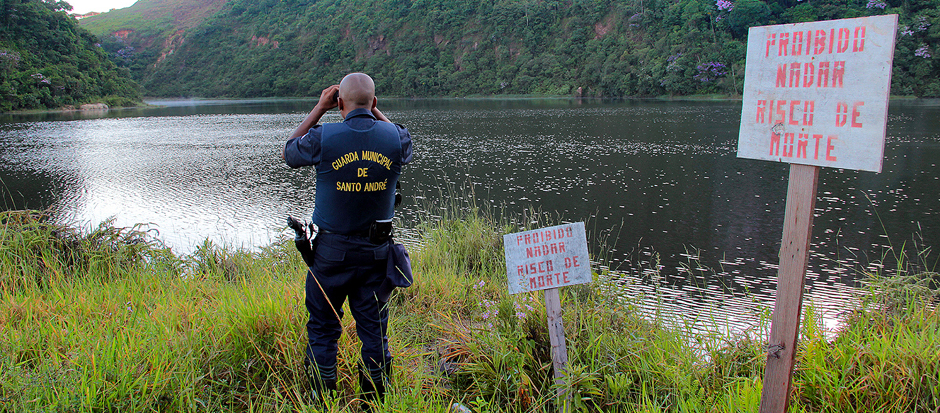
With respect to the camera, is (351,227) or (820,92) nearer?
(820,92)

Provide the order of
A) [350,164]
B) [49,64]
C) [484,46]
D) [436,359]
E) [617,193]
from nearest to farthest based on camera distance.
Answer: [350,164], [436,359], [617,193], [49,64], [484,46]

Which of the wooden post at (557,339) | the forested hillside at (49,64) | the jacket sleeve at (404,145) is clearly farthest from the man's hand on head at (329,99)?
the forested hillside at (49,64)

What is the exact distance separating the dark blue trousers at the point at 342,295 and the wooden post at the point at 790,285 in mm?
1534

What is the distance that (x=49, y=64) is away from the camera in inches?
2020

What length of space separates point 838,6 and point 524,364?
52.4 meters

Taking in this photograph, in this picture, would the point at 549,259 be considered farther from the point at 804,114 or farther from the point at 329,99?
the point at 329,99

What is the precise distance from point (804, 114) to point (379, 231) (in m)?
1.67

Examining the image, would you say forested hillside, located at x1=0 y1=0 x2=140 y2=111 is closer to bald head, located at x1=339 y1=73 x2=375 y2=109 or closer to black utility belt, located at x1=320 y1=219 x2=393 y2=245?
bald head, located at x1=339 y1=73 x2=375 y2=109

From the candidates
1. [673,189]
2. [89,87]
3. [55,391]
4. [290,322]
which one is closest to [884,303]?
[290,322]

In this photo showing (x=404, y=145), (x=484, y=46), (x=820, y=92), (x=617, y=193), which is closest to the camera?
(x=820, y=92)

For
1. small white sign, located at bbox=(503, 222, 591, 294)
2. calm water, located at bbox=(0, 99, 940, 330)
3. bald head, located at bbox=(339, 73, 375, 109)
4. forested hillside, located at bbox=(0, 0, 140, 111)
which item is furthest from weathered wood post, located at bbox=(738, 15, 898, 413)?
forested hillside, located at bbox=(0, 0, 140, 111)

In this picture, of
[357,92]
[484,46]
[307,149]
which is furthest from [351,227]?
[484,46]

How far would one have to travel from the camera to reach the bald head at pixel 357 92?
242 cm

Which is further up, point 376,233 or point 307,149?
point 307,149
